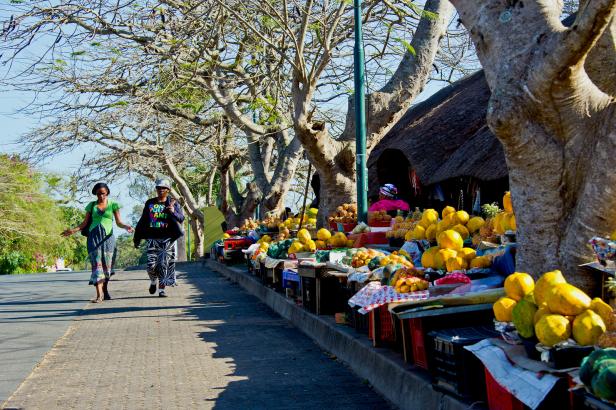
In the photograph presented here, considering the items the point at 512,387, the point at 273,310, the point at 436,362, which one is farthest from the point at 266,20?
the point at 512,387

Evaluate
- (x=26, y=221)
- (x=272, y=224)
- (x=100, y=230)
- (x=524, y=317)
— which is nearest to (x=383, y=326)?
(x=524, y=317)

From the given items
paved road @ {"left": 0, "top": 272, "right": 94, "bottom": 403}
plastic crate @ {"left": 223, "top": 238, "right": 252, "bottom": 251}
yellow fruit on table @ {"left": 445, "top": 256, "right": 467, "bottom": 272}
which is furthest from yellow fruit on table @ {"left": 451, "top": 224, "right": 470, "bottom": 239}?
plastic crate @ {"left": 223, "top": 238, "right": 252, "bottom": 251}

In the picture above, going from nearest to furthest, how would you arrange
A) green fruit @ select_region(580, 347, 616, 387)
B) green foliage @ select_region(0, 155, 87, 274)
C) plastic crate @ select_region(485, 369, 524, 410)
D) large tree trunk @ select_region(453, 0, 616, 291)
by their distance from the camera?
1. green fruit @ select_region(580, 347, 616, 387)
2. plastic crate @ select_region(485, 369, 524, 410)
3. large tree trunk @ select_region(453, 0, 616, 291)
4. green foliage @ select_region(0, 155, 87, 274)

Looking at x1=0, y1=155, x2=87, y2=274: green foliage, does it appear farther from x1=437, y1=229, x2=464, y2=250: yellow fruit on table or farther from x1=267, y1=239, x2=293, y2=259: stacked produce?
x1=437, y1=229, x2=464, y2=250: yellow fruit on table

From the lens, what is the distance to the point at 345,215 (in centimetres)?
1512

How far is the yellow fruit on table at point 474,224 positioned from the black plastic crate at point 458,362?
13.8 feet

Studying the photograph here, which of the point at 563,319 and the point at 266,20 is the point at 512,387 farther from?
the point at 266,20

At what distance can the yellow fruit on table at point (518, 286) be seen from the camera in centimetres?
564

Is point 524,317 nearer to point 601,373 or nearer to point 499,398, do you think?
point 499,398

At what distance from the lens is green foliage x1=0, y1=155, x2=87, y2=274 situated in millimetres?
51031

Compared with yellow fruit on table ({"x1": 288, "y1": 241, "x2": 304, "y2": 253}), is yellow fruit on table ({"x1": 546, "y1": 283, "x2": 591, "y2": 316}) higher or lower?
lower

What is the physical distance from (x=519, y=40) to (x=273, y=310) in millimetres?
8440

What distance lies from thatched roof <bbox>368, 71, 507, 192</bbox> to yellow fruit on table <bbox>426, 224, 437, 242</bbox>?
3.64m

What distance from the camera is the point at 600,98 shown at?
20.4ft
